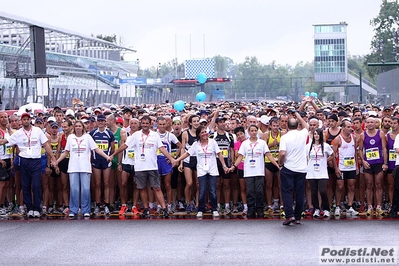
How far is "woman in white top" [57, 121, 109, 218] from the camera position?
16.0m

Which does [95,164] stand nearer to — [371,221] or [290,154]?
[290,154]

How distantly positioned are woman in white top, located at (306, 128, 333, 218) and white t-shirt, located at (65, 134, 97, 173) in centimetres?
399

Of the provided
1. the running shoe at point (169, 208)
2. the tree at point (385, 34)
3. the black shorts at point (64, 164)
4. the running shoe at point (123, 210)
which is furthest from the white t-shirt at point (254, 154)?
the tree at point (385, 34)

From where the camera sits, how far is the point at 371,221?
14.9 metres

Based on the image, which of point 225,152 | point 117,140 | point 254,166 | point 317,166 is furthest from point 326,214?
point 117,140

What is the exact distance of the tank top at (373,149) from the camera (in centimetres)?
1585

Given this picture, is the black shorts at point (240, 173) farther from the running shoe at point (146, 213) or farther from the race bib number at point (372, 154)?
the race bib number at point (372, 154)

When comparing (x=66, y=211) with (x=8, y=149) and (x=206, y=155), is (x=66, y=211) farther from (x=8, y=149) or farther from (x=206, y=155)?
(x=206, y=155)

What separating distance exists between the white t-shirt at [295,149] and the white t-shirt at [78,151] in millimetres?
3772

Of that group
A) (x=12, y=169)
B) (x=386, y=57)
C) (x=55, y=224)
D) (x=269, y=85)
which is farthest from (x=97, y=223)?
(x=269, y=85)

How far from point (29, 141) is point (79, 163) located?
1016 millimetres

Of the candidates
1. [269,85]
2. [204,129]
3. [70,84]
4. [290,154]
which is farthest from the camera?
[269,85]

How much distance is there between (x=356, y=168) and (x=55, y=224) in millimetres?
5619

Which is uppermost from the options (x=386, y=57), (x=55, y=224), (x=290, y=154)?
(x=386, y=57)
